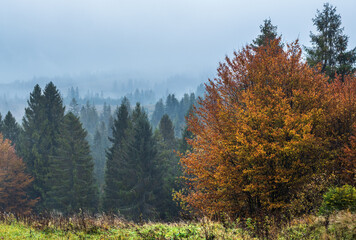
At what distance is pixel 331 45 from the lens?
24109 mm

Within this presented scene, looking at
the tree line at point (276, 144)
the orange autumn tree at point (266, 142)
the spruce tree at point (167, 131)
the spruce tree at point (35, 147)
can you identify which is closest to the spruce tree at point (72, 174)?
the spruce tree at point (35, 147)

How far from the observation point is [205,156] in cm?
1420

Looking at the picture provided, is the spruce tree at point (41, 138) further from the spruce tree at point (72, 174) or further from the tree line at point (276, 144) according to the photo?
the tree line at point (276, 144)

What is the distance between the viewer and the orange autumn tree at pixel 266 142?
11047 mm

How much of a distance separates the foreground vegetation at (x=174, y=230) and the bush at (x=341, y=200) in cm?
65

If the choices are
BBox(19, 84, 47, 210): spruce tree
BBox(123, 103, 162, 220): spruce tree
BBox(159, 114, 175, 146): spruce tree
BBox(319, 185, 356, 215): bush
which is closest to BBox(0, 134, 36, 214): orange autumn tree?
BBox(19, 84, 47, 210): spruce tree

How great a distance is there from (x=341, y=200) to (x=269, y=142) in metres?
4.48

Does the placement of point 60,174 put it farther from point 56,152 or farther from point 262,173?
point 262,173

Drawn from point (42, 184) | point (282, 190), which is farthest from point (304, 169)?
point (42, 184)

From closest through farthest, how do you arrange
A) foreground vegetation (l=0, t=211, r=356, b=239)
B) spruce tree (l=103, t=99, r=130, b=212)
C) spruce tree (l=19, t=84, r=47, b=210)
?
1. foreground vegetation (l=0, t=211, r=356, b=239)
2. spruce tree (l=103, t=99, r=130, b=212)
3. spruce tree (l=19, t=84, r=47, b=210)

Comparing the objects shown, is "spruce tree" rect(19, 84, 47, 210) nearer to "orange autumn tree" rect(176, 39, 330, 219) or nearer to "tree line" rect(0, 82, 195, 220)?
"tree line" rect(0, 82, 195, 220)

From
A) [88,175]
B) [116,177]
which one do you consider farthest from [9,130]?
[116,177]

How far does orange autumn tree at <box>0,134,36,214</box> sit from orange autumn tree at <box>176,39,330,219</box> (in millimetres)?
29759

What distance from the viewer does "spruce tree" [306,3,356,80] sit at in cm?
2355
